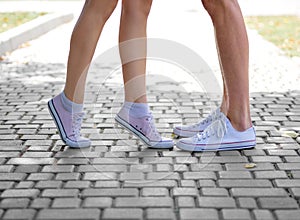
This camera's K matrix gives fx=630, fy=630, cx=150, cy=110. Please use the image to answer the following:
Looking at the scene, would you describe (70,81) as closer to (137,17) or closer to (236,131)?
(137,17)

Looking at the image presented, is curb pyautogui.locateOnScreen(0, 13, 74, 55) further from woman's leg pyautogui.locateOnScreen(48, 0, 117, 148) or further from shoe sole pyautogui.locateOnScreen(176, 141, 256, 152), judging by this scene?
shoe sole pyautogui.locateOnScreen(176, 141, 256, 152)

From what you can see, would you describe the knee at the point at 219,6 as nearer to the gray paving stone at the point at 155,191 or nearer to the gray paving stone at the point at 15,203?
the gray paving stone at the point at 155,191

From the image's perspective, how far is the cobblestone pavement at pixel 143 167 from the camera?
2.80 m

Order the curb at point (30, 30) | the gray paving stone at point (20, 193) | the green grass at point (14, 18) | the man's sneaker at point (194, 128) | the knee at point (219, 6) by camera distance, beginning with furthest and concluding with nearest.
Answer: the green grass at point (14, 18) → the curb at point (30, 30) → the man's sneaker at point (194, 128) → the knee at point (219, 6) → the gray paving stone at point (20, 193)

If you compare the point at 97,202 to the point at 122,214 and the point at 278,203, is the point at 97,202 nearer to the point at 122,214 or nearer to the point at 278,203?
the point at 122,214

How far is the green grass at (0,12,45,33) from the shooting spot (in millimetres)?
10070

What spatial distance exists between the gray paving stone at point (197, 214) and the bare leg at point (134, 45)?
1067 mm

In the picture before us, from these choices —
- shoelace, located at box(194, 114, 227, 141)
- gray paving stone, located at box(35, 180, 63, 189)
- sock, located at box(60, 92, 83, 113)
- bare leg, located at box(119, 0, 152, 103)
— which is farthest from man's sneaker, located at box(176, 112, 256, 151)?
gray paving stone, located at box(35, 180, 63, 189)

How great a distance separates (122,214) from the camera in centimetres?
272

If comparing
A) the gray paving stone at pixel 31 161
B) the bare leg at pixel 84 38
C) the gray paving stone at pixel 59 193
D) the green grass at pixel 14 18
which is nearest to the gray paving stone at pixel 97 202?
the gray paving stone at pixel 59 193

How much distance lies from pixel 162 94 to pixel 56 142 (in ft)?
5.74

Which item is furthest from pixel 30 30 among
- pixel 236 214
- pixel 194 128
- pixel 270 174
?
pixel 236 214

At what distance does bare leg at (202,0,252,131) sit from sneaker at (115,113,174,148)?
1.47 feet

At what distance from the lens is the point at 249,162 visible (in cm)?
348
